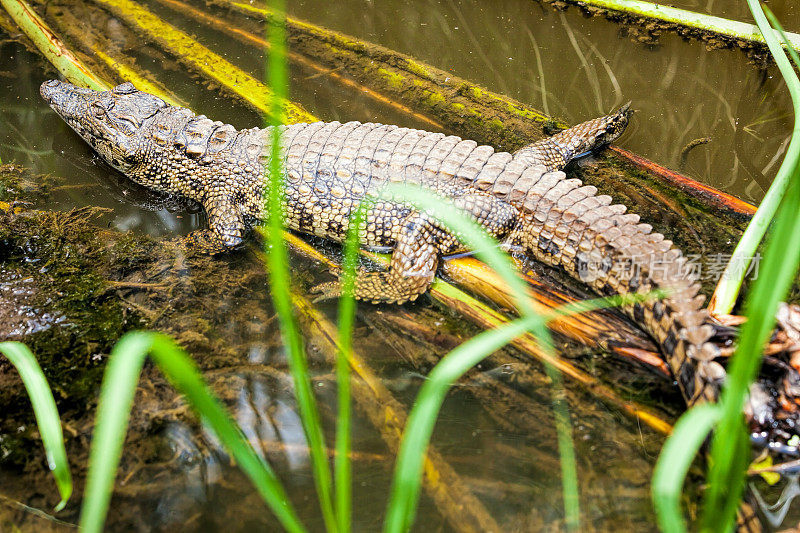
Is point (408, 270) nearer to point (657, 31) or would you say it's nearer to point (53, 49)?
point (657, 31)

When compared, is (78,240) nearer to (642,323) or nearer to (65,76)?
(65,76)

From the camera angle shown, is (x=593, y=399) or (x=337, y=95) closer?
(x=593, y=399)

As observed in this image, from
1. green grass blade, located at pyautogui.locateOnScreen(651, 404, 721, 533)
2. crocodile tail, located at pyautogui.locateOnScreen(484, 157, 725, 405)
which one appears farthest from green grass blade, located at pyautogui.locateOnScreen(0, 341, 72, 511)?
crocodile tail, located at pyautogui.locateOnScreen(484, 157, 725, 405)

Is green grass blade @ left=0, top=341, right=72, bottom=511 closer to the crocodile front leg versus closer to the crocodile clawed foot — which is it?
the crocodile clawed foot

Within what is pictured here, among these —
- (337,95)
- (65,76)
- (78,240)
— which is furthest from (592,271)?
(65,76)

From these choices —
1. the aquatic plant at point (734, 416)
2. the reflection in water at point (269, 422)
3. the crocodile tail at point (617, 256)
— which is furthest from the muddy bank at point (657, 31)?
the reflection in water at point (269, 422)

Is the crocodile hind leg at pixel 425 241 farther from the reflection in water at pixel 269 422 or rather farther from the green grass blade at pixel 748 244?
the green grass blade at pixel 748 244

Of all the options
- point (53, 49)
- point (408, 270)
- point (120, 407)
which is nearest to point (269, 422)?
point (408, 270)
